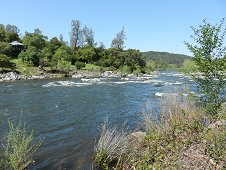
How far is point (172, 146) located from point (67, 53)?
69944 millimetres

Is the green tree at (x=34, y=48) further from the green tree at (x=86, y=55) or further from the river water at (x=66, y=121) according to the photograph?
the river water at (x=66, y=121)

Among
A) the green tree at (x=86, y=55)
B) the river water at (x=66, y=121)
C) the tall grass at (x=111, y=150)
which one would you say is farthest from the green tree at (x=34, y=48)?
the tall grass at (x=111, y=150)

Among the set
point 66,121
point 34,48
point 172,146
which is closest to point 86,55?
point 34,48

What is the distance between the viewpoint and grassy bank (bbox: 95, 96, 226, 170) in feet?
23.1

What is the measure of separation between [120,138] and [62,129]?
243 inches

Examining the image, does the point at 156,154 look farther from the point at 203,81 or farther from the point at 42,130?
the point at 42,130

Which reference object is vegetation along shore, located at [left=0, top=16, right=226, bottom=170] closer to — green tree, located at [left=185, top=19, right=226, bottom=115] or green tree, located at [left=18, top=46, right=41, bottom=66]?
green tree, located at [left=185, top=19, right=226, bottom=115]

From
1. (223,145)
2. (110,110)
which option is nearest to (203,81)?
(223,145)

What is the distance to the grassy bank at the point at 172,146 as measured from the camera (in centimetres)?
703

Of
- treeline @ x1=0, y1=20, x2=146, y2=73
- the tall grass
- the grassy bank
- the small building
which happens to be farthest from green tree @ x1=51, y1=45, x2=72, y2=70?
the tall grass

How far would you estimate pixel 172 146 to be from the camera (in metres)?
8.37

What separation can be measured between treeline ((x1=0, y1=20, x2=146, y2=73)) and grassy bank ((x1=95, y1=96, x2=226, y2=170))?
4954 centimetres

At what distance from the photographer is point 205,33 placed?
881cm

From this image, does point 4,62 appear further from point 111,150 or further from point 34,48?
point 111,150
